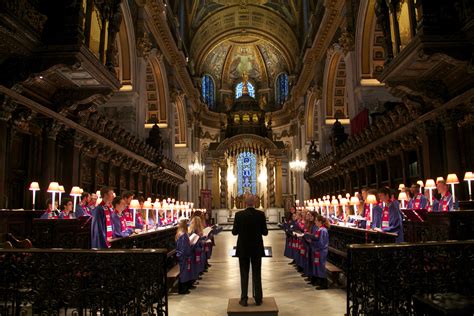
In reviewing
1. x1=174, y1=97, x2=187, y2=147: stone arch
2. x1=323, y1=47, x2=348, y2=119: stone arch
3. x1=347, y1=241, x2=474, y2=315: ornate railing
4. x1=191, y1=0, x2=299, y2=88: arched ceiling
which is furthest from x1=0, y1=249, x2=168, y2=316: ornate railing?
x1=191, y1=0, x2=299, y2=88: arched ceiling

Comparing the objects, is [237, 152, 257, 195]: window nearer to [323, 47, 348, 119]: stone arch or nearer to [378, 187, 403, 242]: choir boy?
[323, 47, 348, 119]: stone arch

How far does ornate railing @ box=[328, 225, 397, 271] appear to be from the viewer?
7073mm

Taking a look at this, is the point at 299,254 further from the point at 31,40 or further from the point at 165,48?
the point at 165,48

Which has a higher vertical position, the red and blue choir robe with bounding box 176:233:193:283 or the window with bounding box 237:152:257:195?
the window with bounding box 237:152:257:195

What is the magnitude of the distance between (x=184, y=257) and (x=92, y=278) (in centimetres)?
322

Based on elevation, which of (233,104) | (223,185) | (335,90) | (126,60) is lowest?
(223,185)

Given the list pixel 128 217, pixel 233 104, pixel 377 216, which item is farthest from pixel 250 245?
pixel 233 104

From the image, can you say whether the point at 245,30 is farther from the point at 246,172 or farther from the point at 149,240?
the point at 149,240

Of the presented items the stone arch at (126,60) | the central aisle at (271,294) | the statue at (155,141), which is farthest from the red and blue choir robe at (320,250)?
the statue at (155,141)

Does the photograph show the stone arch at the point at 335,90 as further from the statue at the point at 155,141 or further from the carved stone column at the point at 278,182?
the carved stone column at the point at 278,182

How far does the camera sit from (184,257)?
7.75 meters

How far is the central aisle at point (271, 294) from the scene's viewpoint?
6215 millimetres

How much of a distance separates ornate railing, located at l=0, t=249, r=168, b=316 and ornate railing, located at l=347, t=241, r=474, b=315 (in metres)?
2.11

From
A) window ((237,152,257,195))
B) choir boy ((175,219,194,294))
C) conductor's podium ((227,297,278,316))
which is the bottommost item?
conductor's podium ((227,297,278,316))
